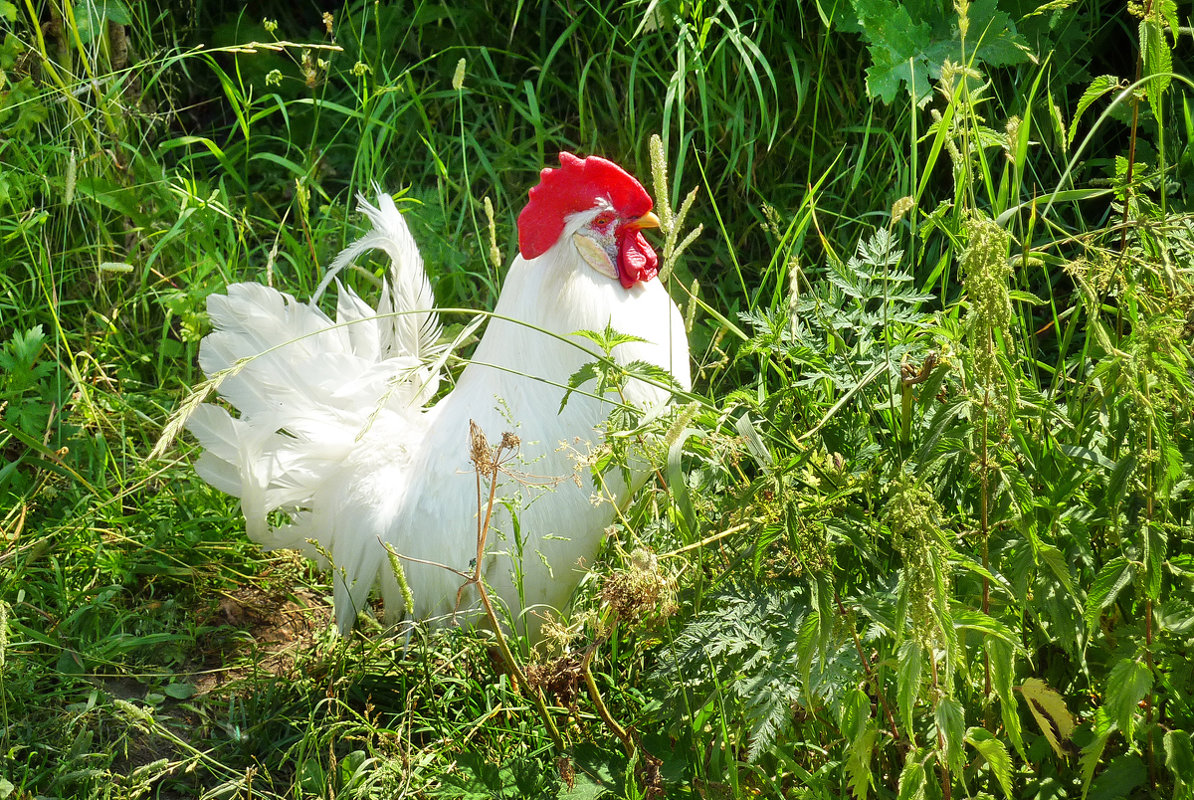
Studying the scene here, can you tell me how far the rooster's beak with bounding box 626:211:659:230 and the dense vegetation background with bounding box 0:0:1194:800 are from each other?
0.30 metres

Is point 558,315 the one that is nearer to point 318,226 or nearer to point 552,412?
point 552,412

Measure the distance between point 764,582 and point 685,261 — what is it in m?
2.19

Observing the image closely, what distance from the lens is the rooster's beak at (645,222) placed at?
8.79 ft

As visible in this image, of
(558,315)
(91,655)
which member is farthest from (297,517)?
(558,315)

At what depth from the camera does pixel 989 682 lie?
5.57 ft

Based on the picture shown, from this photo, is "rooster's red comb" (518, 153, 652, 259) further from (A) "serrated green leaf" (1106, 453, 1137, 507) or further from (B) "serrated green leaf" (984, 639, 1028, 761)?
(B) "serrated green leaf" (984, 639, 1028, 761)

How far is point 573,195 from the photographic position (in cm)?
273

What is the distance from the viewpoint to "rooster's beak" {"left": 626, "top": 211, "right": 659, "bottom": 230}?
268cm

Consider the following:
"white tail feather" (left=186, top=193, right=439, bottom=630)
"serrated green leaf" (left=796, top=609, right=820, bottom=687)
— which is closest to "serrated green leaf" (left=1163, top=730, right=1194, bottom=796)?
"serrated green leaf" (left=796, top=609, right=820, bottom=687)

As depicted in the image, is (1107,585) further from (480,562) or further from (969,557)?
(480,562)

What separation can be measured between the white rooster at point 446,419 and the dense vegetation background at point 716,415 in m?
0.19

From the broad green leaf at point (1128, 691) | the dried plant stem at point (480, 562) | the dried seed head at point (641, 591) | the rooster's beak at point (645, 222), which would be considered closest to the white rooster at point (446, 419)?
the rooster's beak at point (645, 222)

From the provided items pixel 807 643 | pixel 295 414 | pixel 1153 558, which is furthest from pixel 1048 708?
pixel 295 414

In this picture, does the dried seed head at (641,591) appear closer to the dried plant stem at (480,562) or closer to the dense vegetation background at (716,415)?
the dense vegetation background at (716,415)
